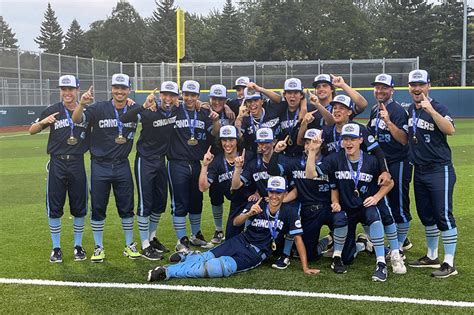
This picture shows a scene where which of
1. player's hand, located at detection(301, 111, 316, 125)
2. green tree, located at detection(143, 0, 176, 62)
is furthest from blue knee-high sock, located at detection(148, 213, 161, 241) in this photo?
green tree, located at detection(143, 0, 176, 62)

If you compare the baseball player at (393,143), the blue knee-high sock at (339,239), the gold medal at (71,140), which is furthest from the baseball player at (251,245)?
the gold medal at (71,140)

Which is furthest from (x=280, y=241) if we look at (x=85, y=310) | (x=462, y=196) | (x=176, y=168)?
(x=462, y=196)

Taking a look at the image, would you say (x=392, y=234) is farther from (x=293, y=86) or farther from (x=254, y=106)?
(x=254, y=106)

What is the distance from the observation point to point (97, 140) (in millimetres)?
6332

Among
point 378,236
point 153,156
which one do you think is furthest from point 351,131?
point 153,156

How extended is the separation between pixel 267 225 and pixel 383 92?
2171 millimetres

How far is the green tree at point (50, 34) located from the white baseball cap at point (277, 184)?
86.3 metres

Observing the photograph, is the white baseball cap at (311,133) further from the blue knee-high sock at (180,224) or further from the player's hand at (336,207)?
the blue knee-high sock at (180,224)

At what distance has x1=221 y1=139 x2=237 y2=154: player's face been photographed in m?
6.23

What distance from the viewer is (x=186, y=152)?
267 inches

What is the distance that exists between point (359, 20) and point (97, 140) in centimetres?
5996

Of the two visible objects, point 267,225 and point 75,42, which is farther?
point 75,42

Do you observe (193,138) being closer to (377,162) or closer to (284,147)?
(284,147)

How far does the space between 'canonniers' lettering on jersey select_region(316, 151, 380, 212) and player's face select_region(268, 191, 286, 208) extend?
0.54 m
